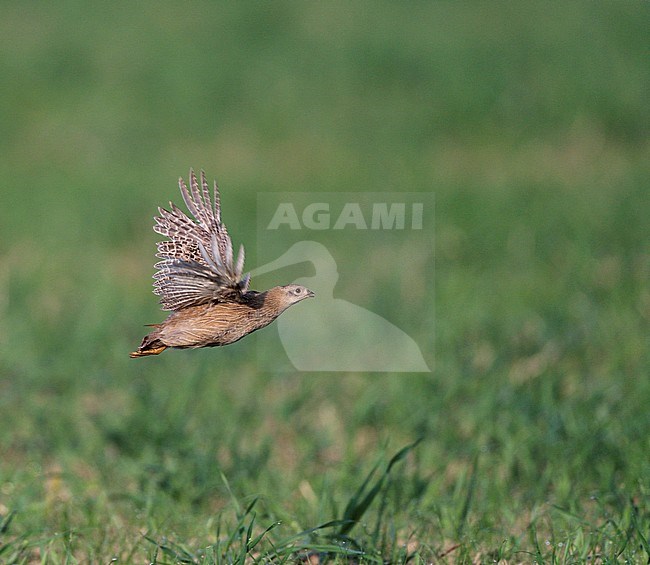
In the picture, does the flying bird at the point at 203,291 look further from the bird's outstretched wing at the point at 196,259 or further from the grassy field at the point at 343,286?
the grassy field at the point at 343,286

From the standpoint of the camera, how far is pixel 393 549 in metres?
3.94

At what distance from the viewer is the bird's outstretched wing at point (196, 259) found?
51.8 inches

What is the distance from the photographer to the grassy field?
4.69 m

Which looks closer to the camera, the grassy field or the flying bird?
the flying bird

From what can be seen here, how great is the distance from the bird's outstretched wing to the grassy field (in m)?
2.33

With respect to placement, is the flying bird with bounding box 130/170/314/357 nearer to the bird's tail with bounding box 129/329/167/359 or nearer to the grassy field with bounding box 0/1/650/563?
the bird's tail with bounding box 129/329/167/359

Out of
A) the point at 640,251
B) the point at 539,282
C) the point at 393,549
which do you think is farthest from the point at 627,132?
the point at 393,549

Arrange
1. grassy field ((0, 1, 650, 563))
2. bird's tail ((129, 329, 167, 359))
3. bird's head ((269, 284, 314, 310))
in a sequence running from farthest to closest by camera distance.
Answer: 1. grassy field ((0, 1, 650, 563))
2. bird's head ((269, 284, 314, 310))
3. bird's tail ((129, 329, 167, 359))

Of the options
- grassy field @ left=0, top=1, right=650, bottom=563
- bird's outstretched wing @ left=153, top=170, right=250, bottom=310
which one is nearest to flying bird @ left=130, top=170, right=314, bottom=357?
bird's outstretched wing @ left=153, top=170, right=250, bottom=310

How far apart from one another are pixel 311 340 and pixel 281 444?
145 cm

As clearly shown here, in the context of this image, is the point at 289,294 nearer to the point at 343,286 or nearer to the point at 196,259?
the point at 196,259

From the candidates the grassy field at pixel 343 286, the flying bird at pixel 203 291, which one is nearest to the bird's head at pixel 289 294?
the flying bird at pixel 203 291

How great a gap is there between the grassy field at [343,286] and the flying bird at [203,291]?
232 cm

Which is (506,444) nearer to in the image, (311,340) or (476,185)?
(311,340)
